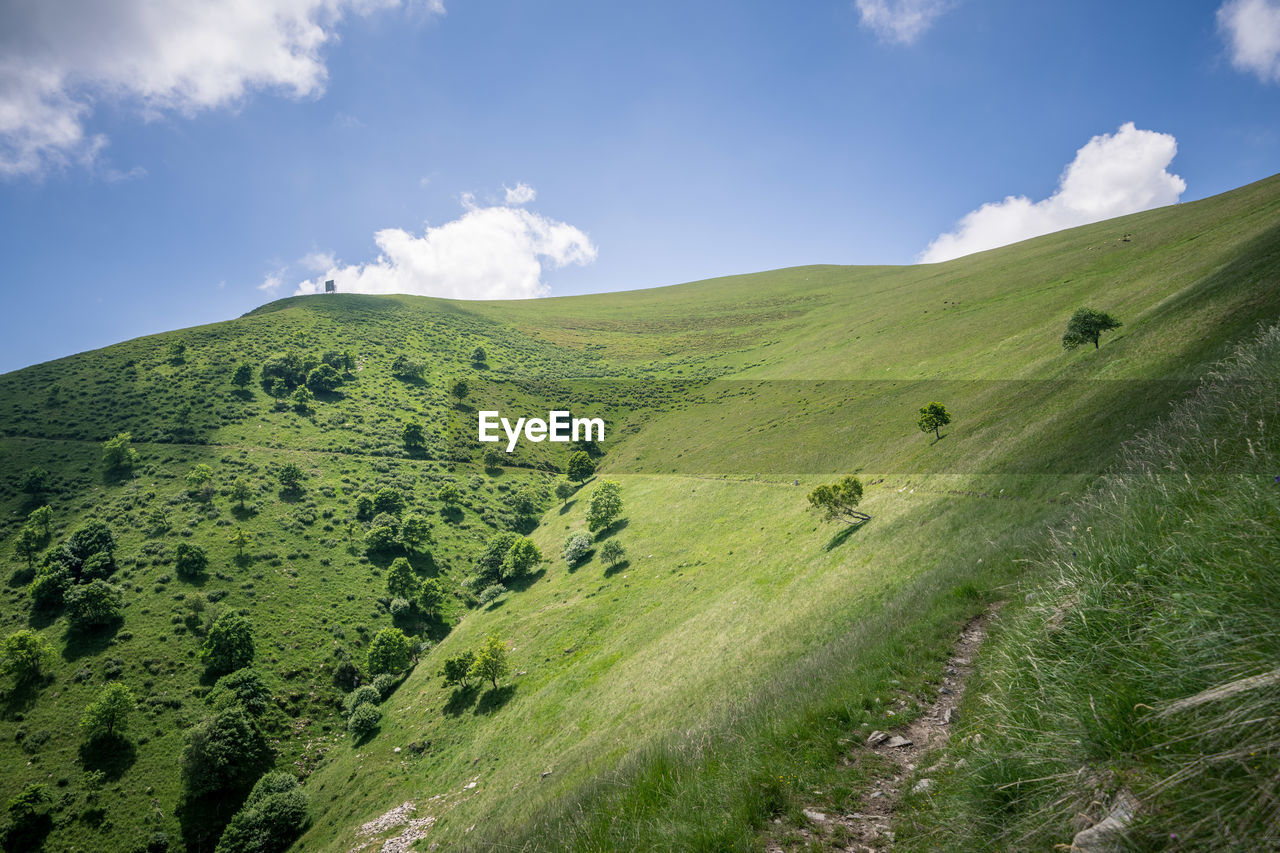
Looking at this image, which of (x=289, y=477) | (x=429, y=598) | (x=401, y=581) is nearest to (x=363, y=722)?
(x=429, y=598)

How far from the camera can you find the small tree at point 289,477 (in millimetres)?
73231

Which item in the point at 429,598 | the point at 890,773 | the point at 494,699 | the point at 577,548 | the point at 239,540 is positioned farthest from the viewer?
the point at 429,598

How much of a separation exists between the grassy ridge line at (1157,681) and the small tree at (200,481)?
91.1 m

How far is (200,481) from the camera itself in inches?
2719

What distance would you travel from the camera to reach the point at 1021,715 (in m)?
5.01

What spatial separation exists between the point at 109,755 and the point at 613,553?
45142 mm

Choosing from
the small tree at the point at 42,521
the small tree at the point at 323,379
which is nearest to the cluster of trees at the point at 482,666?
the small tree at the point at 42,521

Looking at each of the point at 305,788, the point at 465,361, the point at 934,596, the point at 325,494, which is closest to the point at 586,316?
the point at 465,361

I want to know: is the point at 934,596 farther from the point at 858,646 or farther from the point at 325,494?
the point at 325,494

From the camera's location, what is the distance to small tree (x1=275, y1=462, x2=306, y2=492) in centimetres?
7323

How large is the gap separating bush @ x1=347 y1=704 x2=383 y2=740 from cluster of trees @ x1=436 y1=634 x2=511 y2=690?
288 inches

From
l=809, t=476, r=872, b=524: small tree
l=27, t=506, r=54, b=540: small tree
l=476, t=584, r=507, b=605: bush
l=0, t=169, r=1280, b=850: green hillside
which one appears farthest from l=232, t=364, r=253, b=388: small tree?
l=809, t=476, r=872, b=524: small tree

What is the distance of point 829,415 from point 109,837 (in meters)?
75.9

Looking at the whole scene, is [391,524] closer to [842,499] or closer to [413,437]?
[413,437]
